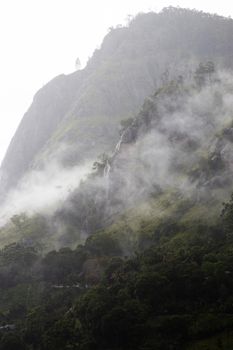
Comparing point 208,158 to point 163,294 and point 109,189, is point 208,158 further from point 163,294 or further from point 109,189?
point 163,294

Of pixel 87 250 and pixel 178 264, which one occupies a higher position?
pixel 87 250

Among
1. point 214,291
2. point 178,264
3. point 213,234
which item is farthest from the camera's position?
point 213,234

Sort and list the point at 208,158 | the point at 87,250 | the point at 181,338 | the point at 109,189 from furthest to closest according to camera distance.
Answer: the point at 109,189 < the point at 208,158 < the point at 87,250 < the point at 181,338

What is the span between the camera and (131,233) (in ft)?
330

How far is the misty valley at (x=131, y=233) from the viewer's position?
55.9 metres

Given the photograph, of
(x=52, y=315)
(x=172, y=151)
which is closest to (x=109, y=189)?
(x=172, y=151)

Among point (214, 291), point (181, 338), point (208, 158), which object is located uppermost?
point (208, 158)

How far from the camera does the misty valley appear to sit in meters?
55.9

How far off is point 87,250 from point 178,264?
102 feet

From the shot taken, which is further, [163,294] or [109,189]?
[109,189]

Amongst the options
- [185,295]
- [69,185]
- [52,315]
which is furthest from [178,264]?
[69,185]

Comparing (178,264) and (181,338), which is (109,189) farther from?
(181,338)

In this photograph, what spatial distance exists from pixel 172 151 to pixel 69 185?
37.8 metres

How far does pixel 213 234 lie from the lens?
80.1 meters
